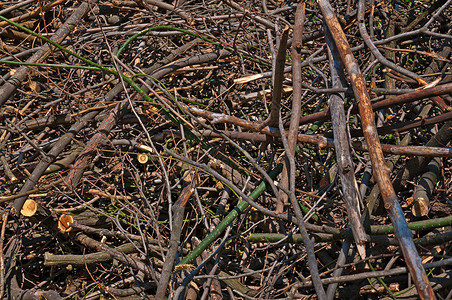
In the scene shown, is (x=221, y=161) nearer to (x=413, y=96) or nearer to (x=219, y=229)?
(x=219, y=229)

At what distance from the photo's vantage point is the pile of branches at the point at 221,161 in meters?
1.76

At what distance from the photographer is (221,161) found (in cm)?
221

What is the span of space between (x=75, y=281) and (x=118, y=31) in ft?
4.82

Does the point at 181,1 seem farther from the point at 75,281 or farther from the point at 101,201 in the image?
the point at 75,281

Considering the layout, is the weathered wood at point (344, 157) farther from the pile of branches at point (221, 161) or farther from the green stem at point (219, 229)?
the green stem at point (219, 229)

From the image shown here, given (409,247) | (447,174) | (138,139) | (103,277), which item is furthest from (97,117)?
(447,174)

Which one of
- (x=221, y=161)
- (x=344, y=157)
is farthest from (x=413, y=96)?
(x=221, y=161)

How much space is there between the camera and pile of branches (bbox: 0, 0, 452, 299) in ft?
5.79

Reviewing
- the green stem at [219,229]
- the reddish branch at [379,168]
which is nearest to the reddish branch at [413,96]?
the reddish branch at [379,168]

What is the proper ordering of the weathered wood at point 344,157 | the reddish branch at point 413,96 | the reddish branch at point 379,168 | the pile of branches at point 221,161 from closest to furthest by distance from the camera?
the reddish branch at point 379,168 → the weathered wood at point 344,157 → the reddish branch at point 413,96 → the pile of branches at point 221,161

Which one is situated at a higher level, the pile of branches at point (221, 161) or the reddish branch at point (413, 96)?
the reddish branch at point (413, 96)

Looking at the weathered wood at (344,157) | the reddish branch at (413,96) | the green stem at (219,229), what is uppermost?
the reddish branch at (413,96)

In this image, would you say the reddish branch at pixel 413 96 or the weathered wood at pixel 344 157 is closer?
the weathered wood at pixel 344 157

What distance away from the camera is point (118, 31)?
2658mm
